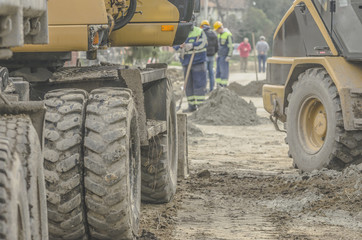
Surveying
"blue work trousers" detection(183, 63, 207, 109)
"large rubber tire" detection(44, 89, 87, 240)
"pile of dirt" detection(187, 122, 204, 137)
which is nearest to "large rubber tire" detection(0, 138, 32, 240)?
"large rubber tire" detection(44, 89, 87, 240)

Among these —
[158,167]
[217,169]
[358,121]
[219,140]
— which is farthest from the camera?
[219,140]

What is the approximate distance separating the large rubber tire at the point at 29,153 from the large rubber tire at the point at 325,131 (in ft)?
17.6

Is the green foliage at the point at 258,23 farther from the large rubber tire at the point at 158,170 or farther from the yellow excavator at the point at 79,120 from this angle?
the yellow excavator at the point at 79,120

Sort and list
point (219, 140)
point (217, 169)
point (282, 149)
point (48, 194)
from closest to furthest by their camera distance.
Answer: point (48, 194), point (217, 169), point (282, 149), point (219, 140)

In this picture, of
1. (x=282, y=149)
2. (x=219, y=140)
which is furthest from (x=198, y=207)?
(x=219, y=140)

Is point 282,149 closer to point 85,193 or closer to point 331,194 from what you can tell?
point 331,194

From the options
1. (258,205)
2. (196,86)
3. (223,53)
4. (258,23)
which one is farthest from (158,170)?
(258,23)

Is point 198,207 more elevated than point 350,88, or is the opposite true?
point 350,88

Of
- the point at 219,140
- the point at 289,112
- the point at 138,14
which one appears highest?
the point at 138,14

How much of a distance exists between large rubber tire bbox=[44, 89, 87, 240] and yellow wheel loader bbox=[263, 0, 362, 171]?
3961mm

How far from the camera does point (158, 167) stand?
8.42 m

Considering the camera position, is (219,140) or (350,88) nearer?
(350,88)

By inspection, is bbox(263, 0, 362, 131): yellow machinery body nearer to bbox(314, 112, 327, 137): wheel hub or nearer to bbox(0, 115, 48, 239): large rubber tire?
bbox(314, 112, 327, 137): wheel hub

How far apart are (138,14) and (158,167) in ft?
4.80
